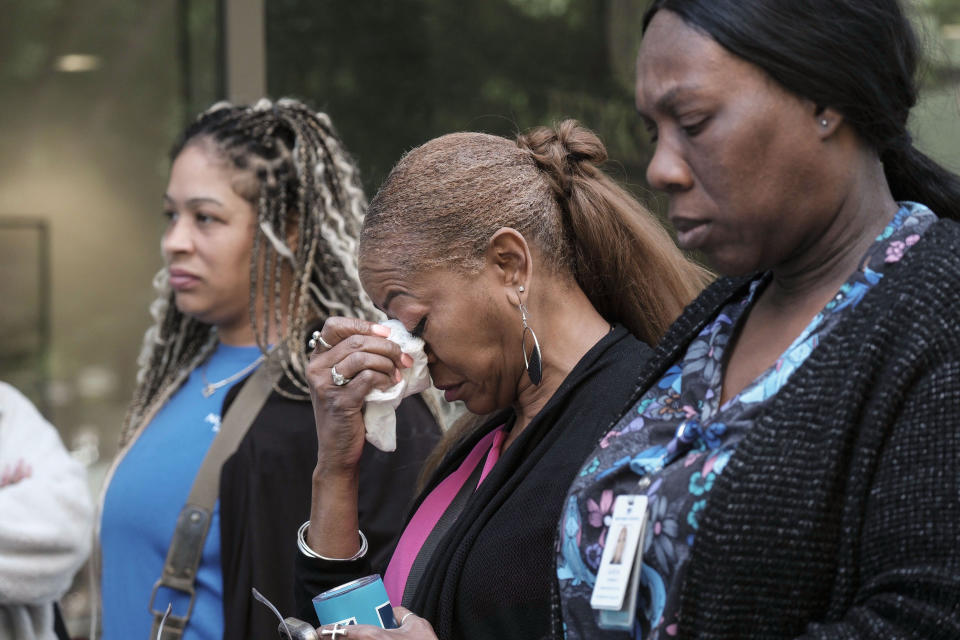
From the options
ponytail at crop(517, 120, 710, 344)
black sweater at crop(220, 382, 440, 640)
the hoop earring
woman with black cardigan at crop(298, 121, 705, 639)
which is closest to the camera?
woman with black cardigan at crop(298, 121, 705, 639)

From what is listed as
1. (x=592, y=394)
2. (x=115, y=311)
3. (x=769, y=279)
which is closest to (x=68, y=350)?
(x=115, y=311)

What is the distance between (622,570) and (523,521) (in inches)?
17.0

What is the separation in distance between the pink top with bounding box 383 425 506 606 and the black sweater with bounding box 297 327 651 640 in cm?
14

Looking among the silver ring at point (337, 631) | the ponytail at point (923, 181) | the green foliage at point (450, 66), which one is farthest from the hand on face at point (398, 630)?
the green foliage at point (450, 66)

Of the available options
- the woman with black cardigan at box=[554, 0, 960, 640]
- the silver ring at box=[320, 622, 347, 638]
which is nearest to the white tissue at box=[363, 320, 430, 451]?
the silver ring at box=[320, 622, 347, 638]

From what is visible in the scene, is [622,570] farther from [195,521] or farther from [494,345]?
[195,521]

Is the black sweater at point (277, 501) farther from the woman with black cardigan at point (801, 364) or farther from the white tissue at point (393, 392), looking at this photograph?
the woman with black cardigan at point (801, 364)

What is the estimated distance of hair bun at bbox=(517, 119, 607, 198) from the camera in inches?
83.8

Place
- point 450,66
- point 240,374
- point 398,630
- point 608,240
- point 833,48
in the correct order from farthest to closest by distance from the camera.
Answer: point 450,66, point 240,374, point 608,240, point 398,630, point 833,48

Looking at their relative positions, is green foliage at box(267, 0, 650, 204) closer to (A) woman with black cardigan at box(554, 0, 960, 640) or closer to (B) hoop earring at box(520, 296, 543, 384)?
(B) hoop earring at box(520, 296, 543, 384)

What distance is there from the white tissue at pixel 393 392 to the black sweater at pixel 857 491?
2.66ft

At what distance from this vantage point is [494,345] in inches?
79.1

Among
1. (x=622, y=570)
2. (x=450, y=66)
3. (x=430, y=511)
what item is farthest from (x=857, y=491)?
(x=450, y=66)

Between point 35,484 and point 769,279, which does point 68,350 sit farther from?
point 769,279
